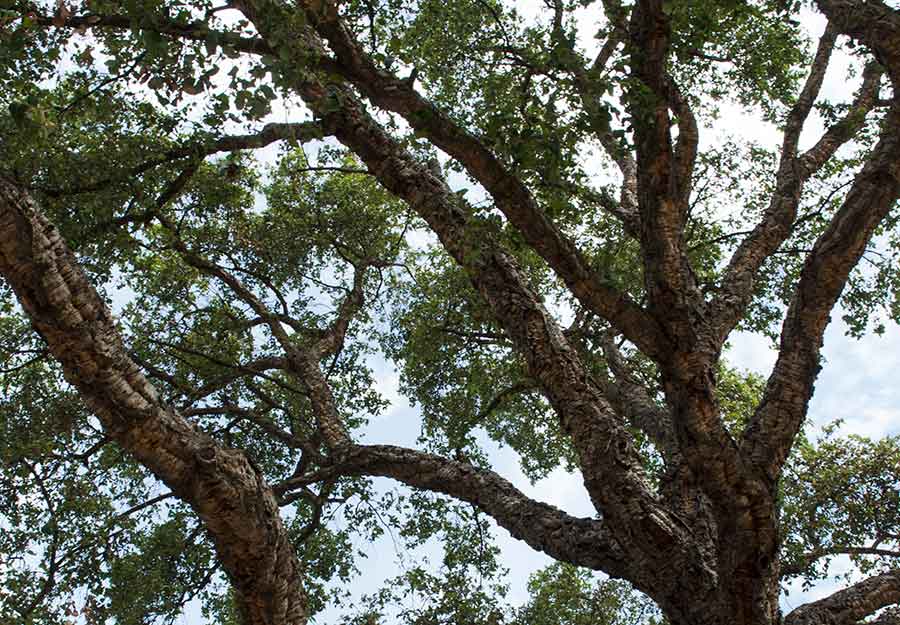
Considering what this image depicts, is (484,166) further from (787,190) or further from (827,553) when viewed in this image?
(827,553)

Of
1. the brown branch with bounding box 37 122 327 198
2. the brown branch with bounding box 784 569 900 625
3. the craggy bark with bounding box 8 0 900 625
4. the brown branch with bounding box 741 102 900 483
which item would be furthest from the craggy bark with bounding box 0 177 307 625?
the brown branch with bounding box 784 569 900 625

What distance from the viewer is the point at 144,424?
443cm

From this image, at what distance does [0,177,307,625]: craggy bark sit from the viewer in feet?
13.2

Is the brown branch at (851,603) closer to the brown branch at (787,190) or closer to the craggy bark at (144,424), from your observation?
the brown branch at (787,190)

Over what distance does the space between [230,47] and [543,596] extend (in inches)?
385

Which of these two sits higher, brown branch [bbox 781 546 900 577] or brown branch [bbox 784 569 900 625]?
brown branch [bbox 781 546 900 577]

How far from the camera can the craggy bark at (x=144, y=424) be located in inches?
159

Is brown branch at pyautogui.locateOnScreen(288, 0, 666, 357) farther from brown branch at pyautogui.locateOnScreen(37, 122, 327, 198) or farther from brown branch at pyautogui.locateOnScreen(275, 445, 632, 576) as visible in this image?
brown branch at pyautogui.locateOnScreen(275, 445, 632, 576)

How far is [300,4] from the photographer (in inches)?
210

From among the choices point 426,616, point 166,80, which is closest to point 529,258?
point 426,616

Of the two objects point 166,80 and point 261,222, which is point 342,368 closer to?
point 261,222

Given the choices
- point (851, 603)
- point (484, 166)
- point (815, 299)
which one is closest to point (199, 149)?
point (484, 166)

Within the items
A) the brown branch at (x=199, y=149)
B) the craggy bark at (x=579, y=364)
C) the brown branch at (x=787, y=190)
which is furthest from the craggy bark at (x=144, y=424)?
the brown branch at (x=787, y=190)

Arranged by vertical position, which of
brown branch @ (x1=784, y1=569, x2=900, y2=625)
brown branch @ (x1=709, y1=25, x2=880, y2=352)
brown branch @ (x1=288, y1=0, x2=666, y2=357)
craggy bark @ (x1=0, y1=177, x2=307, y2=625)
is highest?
A: brown branch @ (x1=709, y1=25, x2=880, y2=352)
